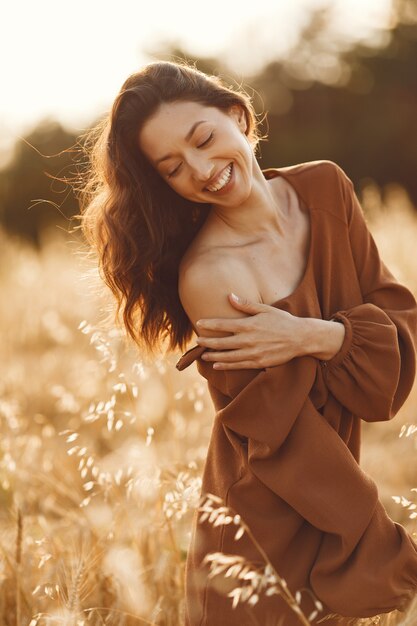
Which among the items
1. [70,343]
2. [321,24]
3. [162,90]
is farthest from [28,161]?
[162,90]

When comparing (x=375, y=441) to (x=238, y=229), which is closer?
(x=238, y=229)

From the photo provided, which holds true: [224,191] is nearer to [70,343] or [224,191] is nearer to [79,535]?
[79,535]

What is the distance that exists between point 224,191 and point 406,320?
578 mm

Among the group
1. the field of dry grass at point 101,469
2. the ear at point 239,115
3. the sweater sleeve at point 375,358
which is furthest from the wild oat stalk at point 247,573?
the ear at point 239,115

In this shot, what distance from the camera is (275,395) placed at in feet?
6.28

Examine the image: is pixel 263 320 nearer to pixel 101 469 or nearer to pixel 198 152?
pixel 198 152

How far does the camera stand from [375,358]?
1.97m

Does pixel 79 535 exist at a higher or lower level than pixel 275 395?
lower

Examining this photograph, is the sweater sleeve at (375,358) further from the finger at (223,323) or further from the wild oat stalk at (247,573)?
the wild oat stalk at (247,573)

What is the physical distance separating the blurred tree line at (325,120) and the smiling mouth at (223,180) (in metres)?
13.6

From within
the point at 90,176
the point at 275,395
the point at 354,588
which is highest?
the point at 90,176

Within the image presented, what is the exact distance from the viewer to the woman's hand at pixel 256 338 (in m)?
1.92

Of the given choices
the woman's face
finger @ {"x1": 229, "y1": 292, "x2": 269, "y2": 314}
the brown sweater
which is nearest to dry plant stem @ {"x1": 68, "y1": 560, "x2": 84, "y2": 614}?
the brown sweater

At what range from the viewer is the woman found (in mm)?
1892
